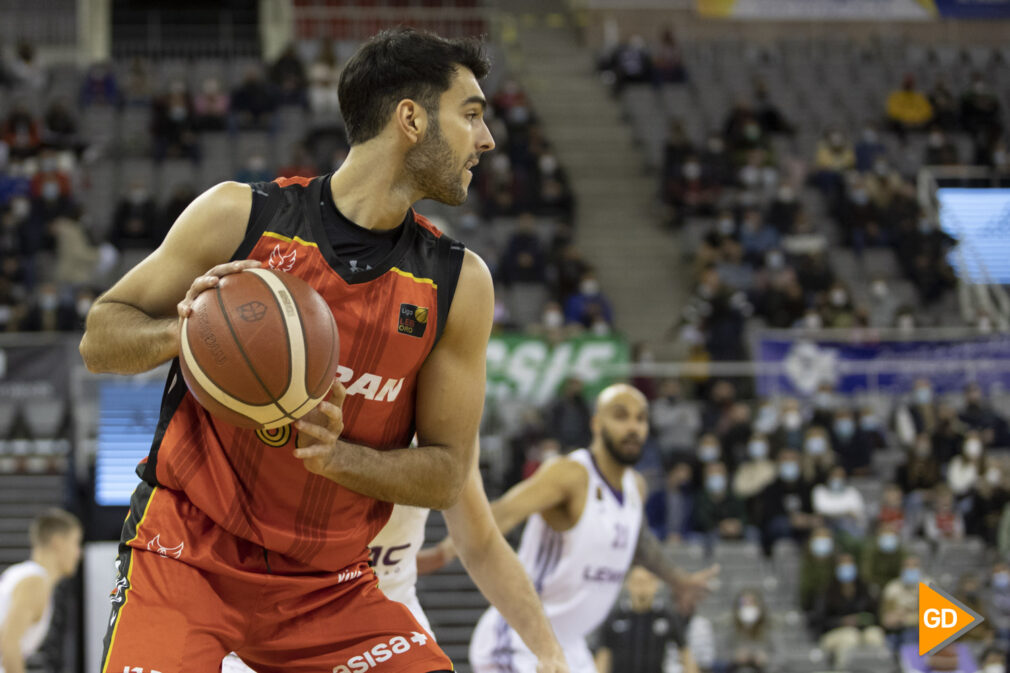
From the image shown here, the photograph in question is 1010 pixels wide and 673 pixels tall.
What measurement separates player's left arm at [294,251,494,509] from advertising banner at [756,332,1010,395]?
9807 mm

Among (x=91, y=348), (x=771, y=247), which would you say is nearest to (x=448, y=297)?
(x=91, y=348)

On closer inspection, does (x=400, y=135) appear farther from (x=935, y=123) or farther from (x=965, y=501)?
(x=935, y=123)

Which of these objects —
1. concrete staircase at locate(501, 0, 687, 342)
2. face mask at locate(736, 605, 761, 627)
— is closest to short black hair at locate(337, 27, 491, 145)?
face mask at locate(736, 605, 761, 627)

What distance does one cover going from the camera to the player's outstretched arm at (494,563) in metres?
3.64

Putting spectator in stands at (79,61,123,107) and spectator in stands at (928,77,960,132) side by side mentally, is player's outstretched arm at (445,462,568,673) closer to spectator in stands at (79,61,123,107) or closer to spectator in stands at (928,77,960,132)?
spectator in stands at (79,61,123,107)

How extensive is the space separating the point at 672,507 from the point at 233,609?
9.00 metres

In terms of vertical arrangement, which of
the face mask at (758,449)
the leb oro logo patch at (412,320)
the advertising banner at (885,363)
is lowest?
the leb oro logo patch at (412,320)

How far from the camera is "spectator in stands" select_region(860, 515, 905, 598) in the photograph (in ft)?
37.6

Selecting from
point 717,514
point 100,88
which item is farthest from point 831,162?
point 100,88

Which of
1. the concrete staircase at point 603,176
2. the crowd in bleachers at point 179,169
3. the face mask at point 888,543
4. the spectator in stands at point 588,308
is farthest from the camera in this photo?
the concrete staircase at point 603,176

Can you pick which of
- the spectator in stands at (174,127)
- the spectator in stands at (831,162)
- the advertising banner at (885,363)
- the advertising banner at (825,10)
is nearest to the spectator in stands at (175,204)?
the spectator in stands at (174,127)

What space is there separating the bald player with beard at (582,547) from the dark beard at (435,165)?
119 inches

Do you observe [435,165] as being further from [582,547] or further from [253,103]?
[253,103]

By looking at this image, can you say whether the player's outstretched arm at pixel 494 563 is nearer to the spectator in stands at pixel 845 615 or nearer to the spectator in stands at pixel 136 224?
the spectator in stands at pixel 845 615
